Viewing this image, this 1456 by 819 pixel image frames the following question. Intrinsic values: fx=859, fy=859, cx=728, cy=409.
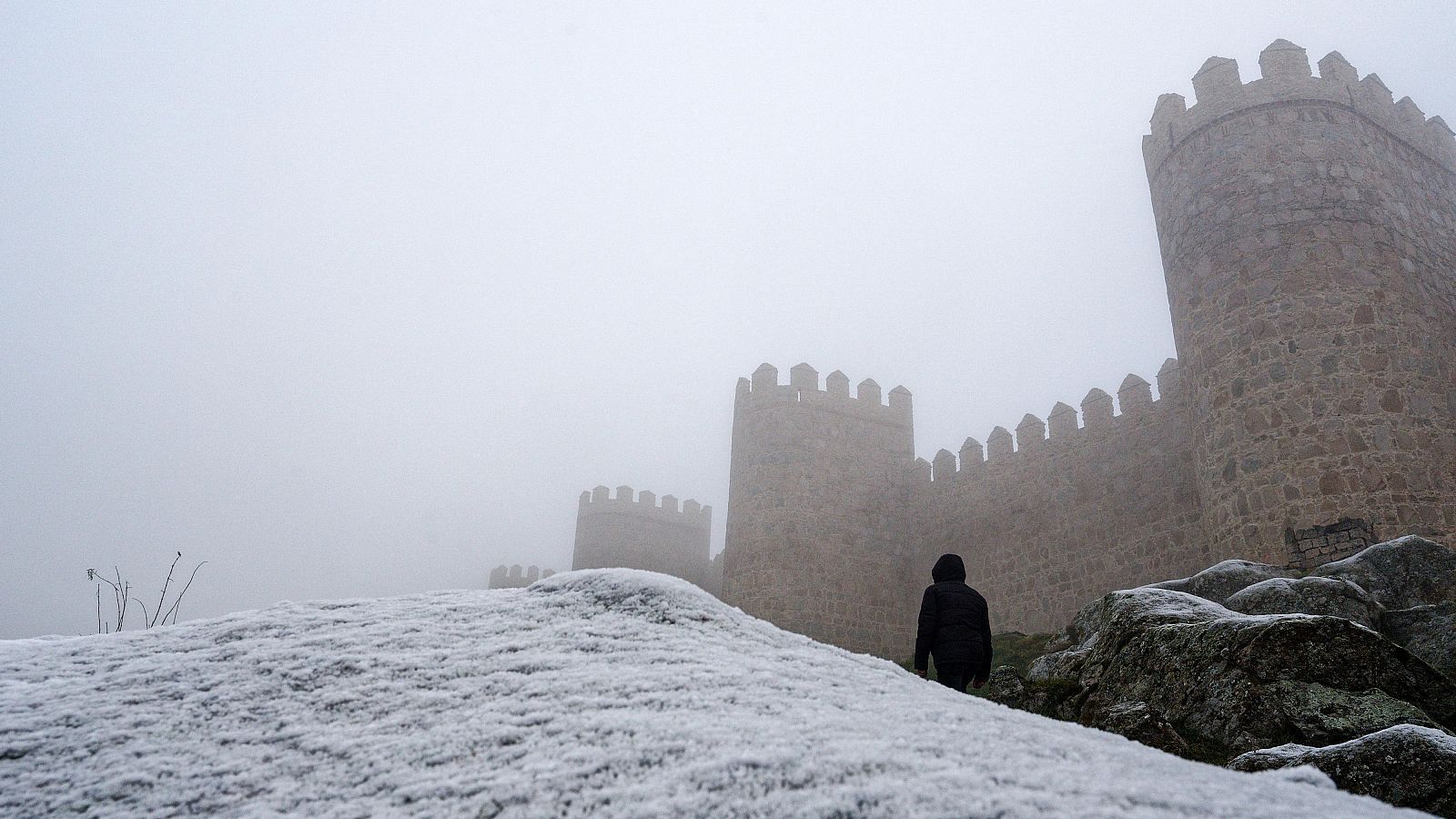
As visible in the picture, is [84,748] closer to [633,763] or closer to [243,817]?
[243,817]

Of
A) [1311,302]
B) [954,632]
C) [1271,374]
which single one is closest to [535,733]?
[954,632]

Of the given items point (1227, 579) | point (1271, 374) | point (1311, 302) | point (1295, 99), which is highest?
point (1295, 99)

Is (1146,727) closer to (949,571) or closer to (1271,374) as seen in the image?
(949,571)

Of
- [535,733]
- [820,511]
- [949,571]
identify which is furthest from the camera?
[820,511]

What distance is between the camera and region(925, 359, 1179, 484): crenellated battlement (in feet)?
41.9

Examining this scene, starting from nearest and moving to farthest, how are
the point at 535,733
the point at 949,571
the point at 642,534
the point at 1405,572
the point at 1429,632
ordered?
1. the point at 535,733
2. the point at 1429,632
3. the point at 949,571
4. the point at 1405,572
5. the point at 642,534

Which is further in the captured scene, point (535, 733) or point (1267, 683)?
point (1267, 683)

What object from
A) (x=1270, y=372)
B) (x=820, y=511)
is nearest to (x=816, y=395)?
(x=820, y=511)

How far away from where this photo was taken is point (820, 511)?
16578mm

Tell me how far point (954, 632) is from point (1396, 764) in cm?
249

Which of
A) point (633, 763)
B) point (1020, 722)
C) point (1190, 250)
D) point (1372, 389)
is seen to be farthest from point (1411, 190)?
point (633, 763)

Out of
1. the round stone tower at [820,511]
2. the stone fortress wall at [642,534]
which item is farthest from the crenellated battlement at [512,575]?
the round stone tower at [820,511]

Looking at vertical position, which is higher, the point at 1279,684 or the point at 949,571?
the point at 949,571

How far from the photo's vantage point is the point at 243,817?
1.32 m
